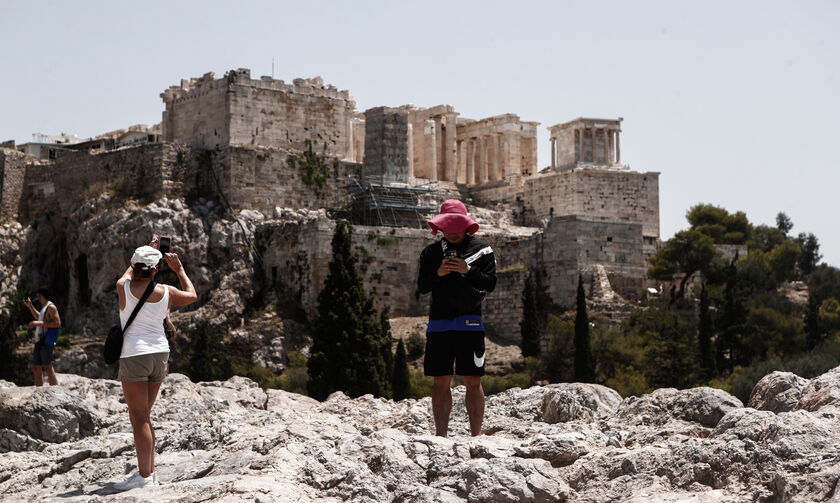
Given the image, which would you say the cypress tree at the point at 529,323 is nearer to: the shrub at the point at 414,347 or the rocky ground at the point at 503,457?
the shrub at the point at 414,347

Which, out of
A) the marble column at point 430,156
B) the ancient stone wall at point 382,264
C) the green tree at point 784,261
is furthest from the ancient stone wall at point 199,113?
the green tree at point 784,261

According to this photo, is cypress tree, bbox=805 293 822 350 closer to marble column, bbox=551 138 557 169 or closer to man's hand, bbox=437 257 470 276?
marble column, bbox=551 138 557 169

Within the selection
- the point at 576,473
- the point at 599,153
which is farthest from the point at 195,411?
the point at 599,153

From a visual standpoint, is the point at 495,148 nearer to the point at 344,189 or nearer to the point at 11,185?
the point at 344,189

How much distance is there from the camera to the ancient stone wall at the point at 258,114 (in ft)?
143

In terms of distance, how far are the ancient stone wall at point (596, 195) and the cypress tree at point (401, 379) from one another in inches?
578

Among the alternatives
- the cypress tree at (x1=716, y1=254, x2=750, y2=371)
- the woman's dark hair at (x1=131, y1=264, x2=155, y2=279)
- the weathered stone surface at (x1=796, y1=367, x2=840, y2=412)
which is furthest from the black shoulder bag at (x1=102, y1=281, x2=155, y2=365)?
the cypress tree at (x1=716, y1=254, x2=750, y2=371)

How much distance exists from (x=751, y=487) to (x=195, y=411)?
26.5ft

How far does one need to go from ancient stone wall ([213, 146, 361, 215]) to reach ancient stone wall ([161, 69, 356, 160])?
2.61 feet

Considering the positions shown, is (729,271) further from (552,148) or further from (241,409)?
(241,409)

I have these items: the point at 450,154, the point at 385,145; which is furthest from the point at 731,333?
the point at 450,154

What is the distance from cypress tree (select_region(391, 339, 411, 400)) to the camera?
3291cm

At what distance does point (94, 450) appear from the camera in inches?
463

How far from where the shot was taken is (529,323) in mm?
37594
